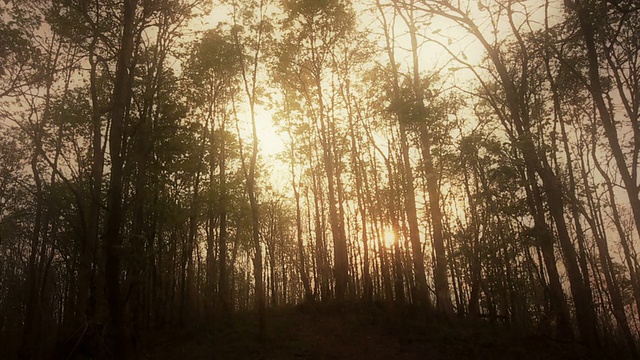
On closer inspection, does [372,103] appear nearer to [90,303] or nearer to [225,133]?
[225,133]

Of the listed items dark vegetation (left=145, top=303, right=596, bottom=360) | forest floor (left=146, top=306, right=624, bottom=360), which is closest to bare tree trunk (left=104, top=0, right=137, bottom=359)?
dark vegetation (left=145, top=303, right=596, bottom=360)

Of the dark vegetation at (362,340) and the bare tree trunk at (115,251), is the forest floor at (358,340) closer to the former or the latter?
the dark vegetation at (362,340)

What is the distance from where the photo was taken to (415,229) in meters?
15.8

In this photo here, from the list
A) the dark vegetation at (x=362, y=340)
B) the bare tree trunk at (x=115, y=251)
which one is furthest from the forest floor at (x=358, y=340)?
the bare tree trunk at (x=115, y=251)

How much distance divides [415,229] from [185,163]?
1330 cm

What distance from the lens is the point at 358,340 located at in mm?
14430

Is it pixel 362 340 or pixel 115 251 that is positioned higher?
pixel 115 251

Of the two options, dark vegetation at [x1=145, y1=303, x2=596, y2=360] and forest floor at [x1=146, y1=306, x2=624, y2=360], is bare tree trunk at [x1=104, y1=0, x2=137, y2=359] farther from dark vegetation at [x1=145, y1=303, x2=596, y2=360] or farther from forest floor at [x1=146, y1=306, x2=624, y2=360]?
forest floor at [x1=146, y1=306, x2=624, y2=360]

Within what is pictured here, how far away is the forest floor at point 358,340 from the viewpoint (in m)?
12.1

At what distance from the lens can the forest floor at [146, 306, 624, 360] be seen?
12.1 metres

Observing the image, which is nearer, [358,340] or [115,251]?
[115,251]

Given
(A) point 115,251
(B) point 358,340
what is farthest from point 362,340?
(A) point 115,251

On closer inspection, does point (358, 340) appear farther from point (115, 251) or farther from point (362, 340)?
point (115, 251)

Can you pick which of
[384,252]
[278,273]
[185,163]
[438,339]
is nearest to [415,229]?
[438,339]
